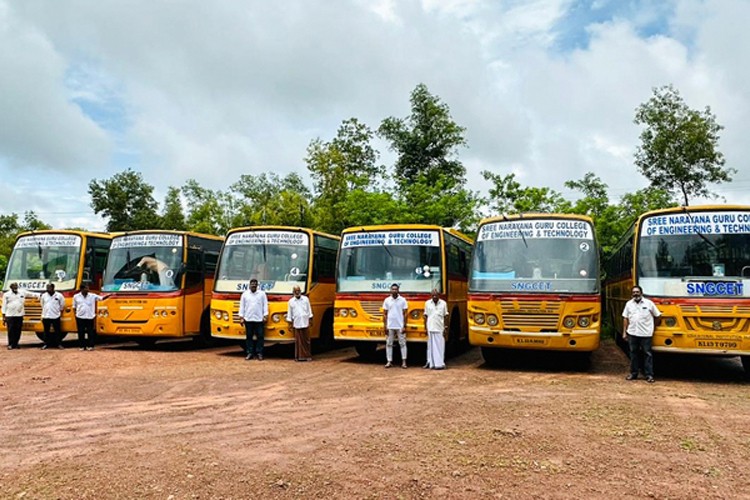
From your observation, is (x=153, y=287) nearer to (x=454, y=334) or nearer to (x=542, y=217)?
(x=454, y=334)

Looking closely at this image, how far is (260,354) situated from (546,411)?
278 inches

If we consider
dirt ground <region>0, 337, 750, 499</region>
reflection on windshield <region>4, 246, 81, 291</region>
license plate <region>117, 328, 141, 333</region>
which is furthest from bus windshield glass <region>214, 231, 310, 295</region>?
reflection on windshield <region>4, 246, 81, 291</region>

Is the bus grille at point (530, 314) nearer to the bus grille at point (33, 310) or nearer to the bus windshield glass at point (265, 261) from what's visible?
the bus windshield glass at point (265, 261)

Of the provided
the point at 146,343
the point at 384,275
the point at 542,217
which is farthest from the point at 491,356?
the point at 146,343

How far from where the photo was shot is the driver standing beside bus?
9.66 m

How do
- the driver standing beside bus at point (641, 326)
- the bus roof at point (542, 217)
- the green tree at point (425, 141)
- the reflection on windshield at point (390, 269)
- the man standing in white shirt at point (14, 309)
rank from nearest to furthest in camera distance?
the driver standing beside bus at point (641, 326), the bus roof at point (542, 217), the reflection on windshield at point (390, 269), the man standing in white shirt at point (14, 309), the green tree at point (425, 141)

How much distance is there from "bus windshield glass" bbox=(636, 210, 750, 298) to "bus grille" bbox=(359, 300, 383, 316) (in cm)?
467

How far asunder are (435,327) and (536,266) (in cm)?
211

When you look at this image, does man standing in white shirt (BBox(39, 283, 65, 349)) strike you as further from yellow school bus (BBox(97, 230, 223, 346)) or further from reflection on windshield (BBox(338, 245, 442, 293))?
reflection on windshield (BBox(338, 245, 442, 293))

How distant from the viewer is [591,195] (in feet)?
85.7

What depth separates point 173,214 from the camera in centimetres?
4841

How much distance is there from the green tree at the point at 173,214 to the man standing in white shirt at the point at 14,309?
31783mm

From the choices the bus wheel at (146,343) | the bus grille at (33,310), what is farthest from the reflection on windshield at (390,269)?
the bus grille at (33,310)

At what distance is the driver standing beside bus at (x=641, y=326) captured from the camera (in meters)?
9.66
